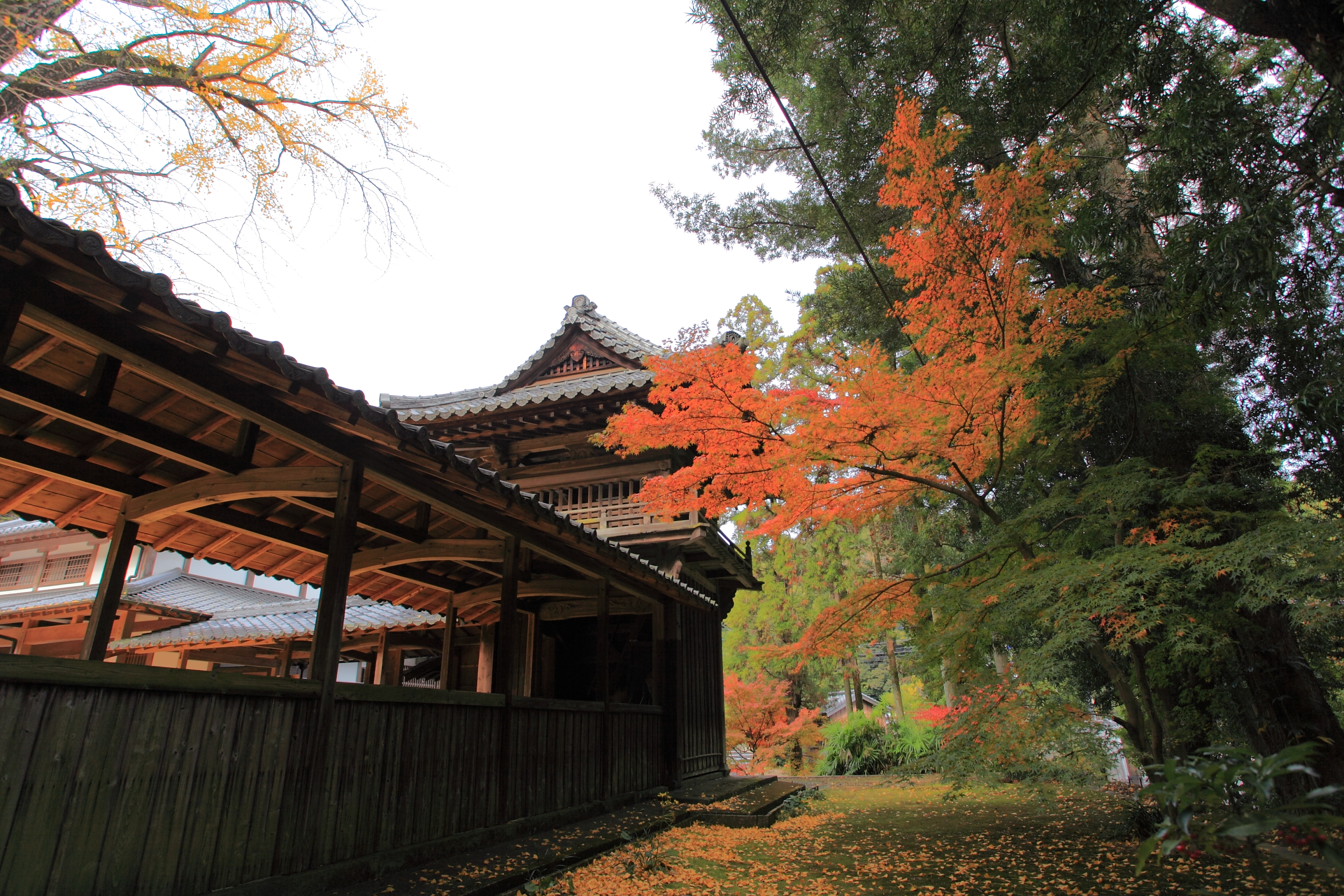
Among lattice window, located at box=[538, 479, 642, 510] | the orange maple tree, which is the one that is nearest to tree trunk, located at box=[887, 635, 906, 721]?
lattice window, located at box=[538, 479, 642, 510]

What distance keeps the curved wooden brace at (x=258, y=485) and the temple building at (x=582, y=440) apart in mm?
5649

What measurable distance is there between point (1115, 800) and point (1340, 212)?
8269 mm

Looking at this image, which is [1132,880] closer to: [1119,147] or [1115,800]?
[1115,800]

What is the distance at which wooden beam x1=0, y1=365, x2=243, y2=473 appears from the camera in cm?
376

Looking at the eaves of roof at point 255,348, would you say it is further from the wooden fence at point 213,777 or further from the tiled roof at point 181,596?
the tiled roof at point 181,596

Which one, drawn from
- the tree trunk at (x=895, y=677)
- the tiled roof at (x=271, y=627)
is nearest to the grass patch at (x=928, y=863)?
the tiled roof at (x=271, y=627)

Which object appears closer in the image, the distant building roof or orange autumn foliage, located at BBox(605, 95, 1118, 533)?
orange autumn foliage, located at BBox(605, 95, 1118, 533)

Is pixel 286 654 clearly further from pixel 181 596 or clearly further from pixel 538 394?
pixel 538 394

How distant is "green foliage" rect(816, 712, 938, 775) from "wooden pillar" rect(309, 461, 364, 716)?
1458 cm

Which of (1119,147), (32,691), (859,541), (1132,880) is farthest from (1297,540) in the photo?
(859,541)

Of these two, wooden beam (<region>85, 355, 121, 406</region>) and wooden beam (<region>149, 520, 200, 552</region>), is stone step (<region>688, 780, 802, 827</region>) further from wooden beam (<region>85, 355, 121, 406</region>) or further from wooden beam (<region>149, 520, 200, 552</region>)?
wooden beam (<region>85, 355, 121, 406</region>)

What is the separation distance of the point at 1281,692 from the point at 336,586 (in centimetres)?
922

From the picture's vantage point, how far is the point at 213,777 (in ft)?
12.1

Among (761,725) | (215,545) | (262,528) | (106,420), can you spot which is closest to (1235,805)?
(106,420)
